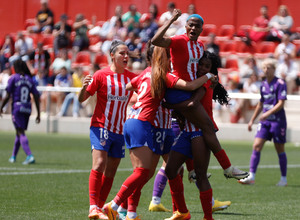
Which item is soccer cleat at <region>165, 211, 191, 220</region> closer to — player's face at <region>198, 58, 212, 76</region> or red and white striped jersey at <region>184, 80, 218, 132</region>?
red and white striped jersey at <region>184, 80, 218, 132</region>

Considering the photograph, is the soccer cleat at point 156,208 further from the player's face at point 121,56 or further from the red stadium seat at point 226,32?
the red stadium seat at point 226,32

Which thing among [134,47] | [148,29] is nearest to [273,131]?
[134,47]

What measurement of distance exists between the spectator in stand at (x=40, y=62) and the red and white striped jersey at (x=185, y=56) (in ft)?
63.5

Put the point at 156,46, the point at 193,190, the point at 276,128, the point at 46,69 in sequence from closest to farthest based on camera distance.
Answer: the point at 156,46, the point at 193,190, the point at 276,128, the point at 46,69

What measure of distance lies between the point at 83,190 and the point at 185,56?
12.6 ft

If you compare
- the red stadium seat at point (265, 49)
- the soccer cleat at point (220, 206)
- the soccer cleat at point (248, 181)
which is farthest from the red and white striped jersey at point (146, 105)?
the red stadium seat at point (265, 49)

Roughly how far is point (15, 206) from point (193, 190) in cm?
322

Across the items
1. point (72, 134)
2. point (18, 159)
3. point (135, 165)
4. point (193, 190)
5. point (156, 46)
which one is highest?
point (156, 46)

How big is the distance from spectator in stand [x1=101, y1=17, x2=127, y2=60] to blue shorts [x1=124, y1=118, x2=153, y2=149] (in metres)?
19.0

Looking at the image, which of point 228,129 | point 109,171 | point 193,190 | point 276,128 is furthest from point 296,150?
point 109,171

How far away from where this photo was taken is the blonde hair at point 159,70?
7.21m

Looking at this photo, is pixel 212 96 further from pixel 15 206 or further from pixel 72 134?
pixel 72 134

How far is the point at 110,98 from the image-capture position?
320 inches

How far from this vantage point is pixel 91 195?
790cm
